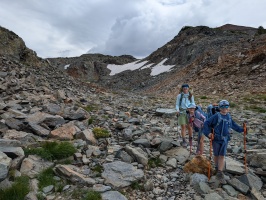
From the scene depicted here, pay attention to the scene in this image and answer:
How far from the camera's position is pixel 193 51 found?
188ft

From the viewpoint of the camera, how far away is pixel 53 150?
7.89m

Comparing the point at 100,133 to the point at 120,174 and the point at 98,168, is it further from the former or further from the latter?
the point at 120,174

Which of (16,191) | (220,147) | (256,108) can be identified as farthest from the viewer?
(256,108)

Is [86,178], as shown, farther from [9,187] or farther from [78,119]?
[78,119]

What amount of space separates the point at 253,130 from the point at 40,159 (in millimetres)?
10138

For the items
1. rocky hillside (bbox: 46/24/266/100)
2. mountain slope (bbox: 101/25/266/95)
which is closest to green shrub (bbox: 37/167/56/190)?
rocky hillside (bbox: 46/24/266/100)

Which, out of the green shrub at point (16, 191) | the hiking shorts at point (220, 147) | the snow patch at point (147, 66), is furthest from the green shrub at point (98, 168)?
the snow patch at point (147, 66)

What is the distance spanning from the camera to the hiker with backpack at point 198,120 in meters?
8.82

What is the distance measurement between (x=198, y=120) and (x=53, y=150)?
499cm

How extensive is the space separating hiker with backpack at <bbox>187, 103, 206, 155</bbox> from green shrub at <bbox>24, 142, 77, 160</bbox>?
13.8 feet

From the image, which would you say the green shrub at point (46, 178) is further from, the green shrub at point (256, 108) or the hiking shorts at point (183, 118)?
the green shrub at point (256, 108)

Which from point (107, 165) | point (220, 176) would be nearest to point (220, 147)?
point (220, 176)

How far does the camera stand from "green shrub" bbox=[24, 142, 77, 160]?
767 cm

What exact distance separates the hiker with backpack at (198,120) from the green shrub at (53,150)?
13.8 ft
